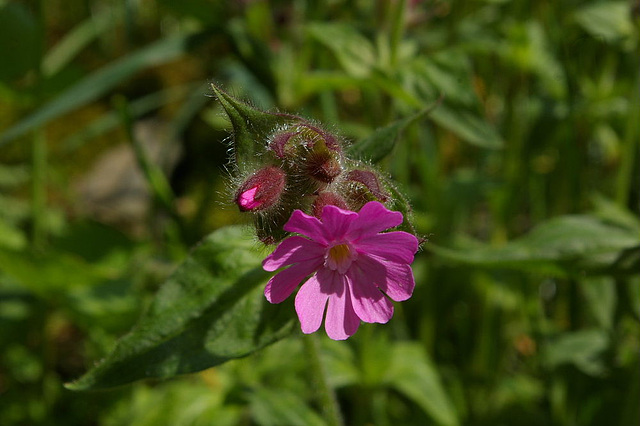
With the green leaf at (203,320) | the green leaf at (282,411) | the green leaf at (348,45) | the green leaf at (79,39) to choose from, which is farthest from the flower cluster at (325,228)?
the green leaf at (79,39)

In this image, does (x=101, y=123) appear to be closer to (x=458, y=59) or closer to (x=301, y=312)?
(x=458, y=59)

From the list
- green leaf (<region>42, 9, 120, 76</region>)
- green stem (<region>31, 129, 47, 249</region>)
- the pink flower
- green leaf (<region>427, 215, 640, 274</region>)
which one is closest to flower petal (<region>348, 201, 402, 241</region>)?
the pink flower

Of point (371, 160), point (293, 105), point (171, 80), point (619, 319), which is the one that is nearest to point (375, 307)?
point (371, 160)

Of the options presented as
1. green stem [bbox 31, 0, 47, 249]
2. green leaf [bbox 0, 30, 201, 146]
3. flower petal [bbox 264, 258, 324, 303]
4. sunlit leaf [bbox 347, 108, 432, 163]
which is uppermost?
green leaf [bbox 0, 30, 201, 146]

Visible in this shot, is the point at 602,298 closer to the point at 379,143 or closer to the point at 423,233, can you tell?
the point at 423,233

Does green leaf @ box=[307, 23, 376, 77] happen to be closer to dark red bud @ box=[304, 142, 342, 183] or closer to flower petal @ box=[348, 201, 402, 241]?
dark red bud @ box=[304, 142, 342, 183]
